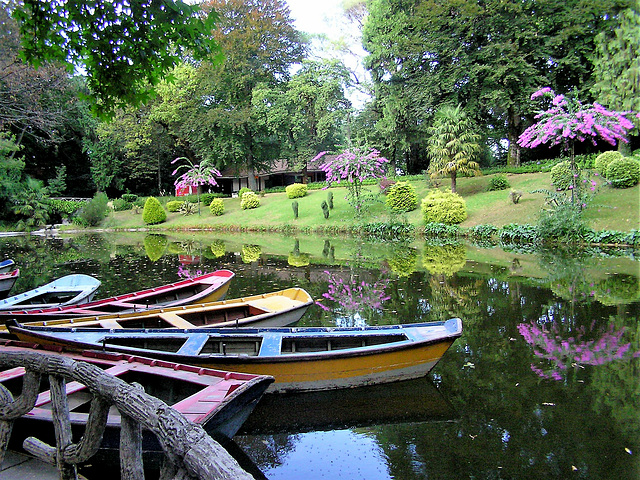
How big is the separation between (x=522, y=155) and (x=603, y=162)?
1220 cm

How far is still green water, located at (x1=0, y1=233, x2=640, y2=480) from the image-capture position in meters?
4.18

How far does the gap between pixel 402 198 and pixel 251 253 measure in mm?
10977

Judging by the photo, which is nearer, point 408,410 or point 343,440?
point 343,440

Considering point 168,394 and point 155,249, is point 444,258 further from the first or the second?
point 155,249

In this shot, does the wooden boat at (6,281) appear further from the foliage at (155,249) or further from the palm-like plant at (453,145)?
the palm-like plant at (453,145)

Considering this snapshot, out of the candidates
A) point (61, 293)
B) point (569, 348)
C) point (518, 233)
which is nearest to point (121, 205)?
point (61, 293)

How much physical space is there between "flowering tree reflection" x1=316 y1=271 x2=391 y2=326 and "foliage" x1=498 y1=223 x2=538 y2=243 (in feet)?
30.1

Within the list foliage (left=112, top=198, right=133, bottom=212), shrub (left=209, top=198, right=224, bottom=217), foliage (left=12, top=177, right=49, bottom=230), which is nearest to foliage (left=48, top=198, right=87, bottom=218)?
foliage (left=12, top=177, right=49, bottom=230)

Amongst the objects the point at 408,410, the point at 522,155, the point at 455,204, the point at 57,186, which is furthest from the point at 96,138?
the point at 408,410

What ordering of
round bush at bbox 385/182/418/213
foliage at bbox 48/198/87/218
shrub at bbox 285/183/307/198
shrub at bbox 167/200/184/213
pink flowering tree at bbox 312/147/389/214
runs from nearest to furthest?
pink flowering tree at bbox 312/147/389/214
round bush at bbox 385/182/418/213
shrub at bbox 285/183/307/198
foliage at bbox 48/198/87/218
shrub at bbox 167/200/184/213

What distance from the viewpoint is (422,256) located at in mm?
16250

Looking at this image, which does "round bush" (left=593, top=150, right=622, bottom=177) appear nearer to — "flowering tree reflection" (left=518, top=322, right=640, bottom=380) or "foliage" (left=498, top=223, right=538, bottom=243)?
"foliage" (left=498, top=223, right=538, bottom=243)

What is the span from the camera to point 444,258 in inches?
612

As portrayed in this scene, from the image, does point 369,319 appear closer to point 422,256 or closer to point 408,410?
point 408,410
